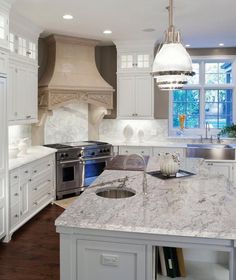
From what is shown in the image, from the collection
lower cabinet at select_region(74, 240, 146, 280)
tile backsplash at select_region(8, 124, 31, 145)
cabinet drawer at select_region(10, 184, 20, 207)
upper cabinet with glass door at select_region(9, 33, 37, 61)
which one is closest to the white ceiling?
upper cabinet with glass door at select_region(9, 33, 37, 61)

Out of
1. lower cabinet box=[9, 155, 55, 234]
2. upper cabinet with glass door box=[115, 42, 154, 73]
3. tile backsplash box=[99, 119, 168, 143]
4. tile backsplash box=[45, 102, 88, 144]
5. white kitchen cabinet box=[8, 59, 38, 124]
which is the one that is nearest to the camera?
lower cabinet box=[9, 155, 55, 234]

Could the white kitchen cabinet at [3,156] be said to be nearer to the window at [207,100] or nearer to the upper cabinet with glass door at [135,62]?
the upper cabinet with glass door at [135,62]

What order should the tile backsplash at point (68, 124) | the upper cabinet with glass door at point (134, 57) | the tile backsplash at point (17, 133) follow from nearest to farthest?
the tile backsplash at point (17, 133), the tile backsplash at point (68, 124), the upper cabinet with glass door at point (134, 57)

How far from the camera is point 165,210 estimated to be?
2244 millimetres

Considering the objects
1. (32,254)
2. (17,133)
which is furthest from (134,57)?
(32,254)

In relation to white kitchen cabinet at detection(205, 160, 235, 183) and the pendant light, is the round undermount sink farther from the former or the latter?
white kitchen cabinet at detection(205, 160, 235, 183)

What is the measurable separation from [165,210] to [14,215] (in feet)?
8.07

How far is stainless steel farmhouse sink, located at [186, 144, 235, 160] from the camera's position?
5.85 m

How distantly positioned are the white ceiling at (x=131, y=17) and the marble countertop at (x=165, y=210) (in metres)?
2.28

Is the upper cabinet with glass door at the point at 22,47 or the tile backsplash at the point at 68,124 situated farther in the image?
the tile backsplash at the point at 68,124

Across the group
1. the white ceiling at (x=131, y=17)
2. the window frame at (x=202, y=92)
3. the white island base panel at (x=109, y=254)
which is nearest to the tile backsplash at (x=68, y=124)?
the white ceiling at (x=131, y=17)

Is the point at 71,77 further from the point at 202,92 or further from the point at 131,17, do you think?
the point at 202,92

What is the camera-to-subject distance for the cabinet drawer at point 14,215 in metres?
3.97

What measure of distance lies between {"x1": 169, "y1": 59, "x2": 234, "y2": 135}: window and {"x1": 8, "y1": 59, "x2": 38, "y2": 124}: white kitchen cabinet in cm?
297
